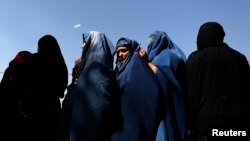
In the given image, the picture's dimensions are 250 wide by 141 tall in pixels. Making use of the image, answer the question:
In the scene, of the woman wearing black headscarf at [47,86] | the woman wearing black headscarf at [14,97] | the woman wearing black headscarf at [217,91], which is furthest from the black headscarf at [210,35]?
the woman wearing black headscarf at [14,97]

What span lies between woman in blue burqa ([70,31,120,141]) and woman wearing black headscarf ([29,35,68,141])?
0.39 m

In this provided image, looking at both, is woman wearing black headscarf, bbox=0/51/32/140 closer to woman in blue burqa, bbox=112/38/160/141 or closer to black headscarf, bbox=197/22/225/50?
woman in blue burqa, bbox=112/38/160/141

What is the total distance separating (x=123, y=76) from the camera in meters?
2.95

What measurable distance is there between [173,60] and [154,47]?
46cm

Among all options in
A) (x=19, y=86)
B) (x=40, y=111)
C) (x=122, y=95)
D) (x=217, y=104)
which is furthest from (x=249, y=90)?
(x=19, y=86)

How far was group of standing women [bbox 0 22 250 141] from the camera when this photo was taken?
2.68 m

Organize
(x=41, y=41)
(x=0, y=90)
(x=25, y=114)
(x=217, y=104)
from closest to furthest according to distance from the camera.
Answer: (x=217, y=104) < (x=25, y=114) < (x=0, y=90) < (x=41, y=41)

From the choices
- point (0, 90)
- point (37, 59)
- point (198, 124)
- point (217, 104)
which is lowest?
point (198, 124)

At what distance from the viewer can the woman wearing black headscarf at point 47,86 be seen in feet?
9.82

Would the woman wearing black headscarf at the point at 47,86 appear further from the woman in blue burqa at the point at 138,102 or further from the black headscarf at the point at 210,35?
the black headscarf at the point at 210,35

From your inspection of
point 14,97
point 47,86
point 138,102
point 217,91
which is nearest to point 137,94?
point 138,102

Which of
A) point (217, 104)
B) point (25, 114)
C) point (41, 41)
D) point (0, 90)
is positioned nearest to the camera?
point (217, 104)

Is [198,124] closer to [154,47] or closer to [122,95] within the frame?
[122,95]

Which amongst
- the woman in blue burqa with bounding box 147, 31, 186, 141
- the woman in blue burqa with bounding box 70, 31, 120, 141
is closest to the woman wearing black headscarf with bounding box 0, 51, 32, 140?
the woman in blue burqa with bounding box 70, 31, 120, 141
